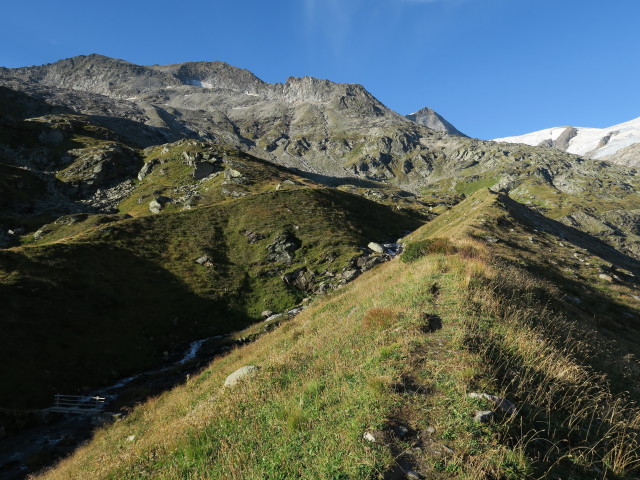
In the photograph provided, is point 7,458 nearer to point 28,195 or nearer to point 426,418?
point 426,418

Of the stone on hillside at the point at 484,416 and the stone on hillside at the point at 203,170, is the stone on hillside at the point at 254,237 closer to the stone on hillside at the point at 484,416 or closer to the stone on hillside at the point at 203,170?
the stone on hillside at the point at 203,170

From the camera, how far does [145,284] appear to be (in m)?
45.5

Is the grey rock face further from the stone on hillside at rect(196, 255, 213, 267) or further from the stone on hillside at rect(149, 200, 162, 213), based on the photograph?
the stone on hillside at rect(196, 255, 213, 267)

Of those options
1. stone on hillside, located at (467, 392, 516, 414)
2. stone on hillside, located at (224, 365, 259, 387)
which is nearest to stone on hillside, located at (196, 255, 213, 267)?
stone on hillside, located at (224, 365, 259, 387)

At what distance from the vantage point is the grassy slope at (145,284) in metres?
30.8

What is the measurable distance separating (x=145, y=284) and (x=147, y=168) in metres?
80.4

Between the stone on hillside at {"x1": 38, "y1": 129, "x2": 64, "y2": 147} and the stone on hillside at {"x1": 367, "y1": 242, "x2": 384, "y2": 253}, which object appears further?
the stone on hillside at {"x1": 38, "y1": 129, "x2": 64, "y2": 147}

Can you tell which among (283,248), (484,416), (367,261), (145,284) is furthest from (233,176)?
(484,416)

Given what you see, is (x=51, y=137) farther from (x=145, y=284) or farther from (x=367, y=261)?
(x=367, y=261)

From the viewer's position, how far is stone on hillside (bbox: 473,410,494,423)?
7234 mm

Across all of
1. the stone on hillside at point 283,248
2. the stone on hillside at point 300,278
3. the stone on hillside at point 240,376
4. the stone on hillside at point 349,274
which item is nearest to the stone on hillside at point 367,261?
the stone on hillside at point 349,274

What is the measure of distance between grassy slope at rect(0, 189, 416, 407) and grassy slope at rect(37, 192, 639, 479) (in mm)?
19499

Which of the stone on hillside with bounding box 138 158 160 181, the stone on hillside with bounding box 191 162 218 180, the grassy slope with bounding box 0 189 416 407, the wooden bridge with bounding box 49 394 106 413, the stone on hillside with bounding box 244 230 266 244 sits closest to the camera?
the wooden bridge with bounding box 49 394 106 413

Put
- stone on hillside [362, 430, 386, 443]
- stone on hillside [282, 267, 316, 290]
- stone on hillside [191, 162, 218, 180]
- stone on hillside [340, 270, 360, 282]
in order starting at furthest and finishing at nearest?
1. stone on hillside [191, 162, 218, 180]
2. stone on hillside [282, 267, 316, 290]
3. stone on hillside [340, 270, 360, 282]
4. stone on hillside [362, 430, 386, 443]
